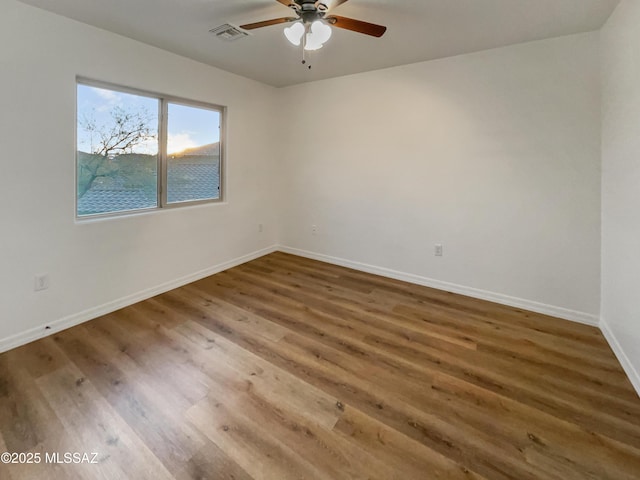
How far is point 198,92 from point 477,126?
299 centimetres

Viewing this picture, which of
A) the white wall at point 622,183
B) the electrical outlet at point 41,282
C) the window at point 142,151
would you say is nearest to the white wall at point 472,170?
the white wall at point 622,183

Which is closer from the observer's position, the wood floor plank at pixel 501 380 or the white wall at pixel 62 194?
the wood floor plank at pixel 501 380

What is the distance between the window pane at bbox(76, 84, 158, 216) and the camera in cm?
266

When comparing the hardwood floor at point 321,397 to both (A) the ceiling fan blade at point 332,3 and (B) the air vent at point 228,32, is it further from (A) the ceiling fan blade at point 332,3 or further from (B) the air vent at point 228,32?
(B) the air vent at point 228,32

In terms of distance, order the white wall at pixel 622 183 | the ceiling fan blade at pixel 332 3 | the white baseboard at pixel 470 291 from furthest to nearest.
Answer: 1. the white baseboard at pixel 470 291
2. the white wall at pixel 622 183
3. the ceiling fan blade at pixel 332 3

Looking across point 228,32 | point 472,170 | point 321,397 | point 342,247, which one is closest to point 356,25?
point 228,32

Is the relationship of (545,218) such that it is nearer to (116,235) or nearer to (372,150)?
(372,150)

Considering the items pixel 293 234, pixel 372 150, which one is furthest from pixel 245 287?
pixel 372 150

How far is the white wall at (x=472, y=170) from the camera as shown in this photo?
8.63 feet

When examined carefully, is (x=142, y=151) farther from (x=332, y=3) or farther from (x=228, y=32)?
(x=332, y=3)

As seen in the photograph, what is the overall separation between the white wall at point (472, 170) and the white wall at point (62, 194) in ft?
5.74

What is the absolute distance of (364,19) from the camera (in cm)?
234

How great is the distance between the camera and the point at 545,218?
2791mm

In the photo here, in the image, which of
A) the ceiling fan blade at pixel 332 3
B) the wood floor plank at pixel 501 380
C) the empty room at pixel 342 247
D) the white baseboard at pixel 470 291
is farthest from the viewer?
the white baseboard at pixel 470 291
